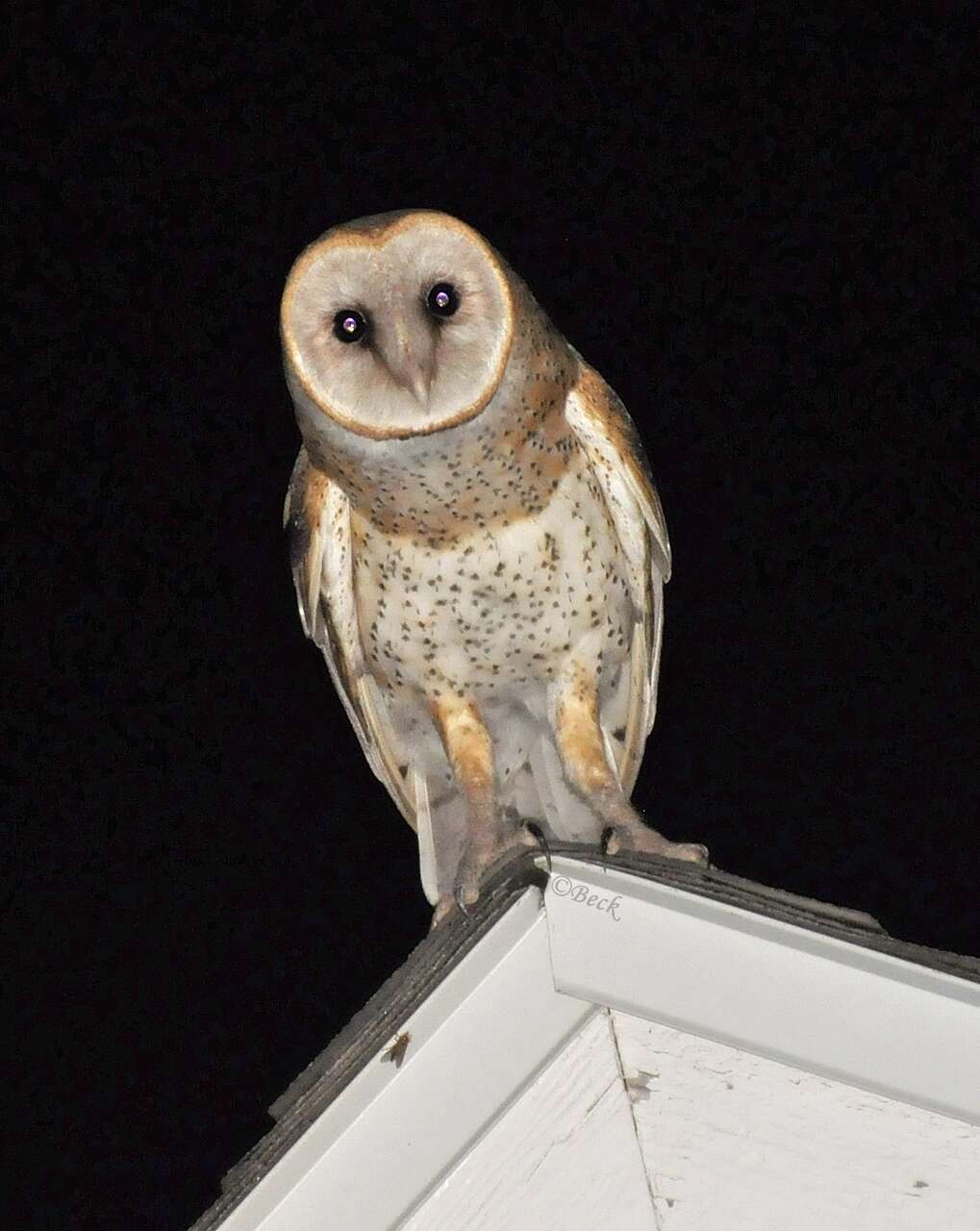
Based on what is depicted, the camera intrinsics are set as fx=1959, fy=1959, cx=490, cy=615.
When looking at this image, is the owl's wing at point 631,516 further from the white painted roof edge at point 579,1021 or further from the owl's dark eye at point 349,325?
the white painted roof edge at point 579,1021

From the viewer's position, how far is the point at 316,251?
198 cm

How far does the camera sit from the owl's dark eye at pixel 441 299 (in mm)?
1997

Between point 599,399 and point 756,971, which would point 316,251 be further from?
point 756,971

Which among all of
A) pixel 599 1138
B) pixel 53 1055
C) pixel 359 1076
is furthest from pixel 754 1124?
pixel 53 1055

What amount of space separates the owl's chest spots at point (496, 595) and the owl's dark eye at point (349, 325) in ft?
0.72

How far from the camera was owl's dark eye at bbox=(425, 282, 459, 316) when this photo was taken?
6.55 ft

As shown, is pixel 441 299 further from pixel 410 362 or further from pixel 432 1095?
pixel 432 1095

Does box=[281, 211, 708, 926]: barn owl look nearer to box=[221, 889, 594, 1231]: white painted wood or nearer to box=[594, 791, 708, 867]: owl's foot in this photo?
box=[594, 791, 708, 867]: owl's foot

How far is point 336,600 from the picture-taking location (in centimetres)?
223

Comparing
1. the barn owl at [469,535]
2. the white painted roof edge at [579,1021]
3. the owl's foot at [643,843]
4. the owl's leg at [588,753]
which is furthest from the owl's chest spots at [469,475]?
the white painted roof edge at [579,1021]

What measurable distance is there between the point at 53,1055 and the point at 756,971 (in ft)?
8.25

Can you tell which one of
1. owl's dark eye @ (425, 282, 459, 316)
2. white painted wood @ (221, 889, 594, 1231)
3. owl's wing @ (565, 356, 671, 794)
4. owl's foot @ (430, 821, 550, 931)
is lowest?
white painted wood @ (221, 889, 594, 1231)

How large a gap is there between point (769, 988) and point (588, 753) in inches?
34.8

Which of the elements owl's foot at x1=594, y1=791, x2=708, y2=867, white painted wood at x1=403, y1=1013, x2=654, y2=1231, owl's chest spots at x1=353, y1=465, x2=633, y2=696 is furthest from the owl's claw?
white painted wood at x1=403, y1=1013, x2=654, y2=1231
